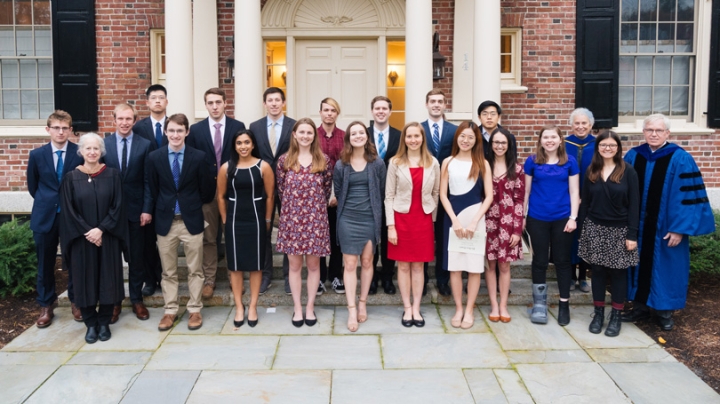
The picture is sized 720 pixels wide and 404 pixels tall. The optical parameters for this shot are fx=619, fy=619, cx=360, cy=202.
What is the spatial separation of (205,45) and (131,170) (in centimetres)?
403

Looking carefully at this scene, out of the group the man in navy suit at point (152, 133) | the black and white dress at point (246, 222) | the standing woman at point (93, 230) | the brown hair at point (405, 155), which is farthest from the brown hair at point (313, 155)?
the standing woman at point (93, 230)

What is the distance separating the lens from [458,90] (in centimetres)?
888

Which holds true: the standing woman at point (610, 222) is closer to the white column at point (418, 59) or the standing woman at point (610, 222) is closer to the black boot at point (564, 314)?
the black boot at point (564, 314)

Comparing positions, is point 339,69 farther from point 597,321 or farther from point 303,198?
point 597,321

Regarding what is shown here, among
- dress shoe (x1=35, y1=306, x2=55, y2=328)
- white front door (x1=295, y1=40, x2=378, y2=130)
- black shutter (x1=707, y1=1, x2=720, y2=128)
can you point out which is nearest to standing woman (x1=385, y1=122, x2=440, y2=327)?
dress shoe (x1=35, y1=306, x2=55, y2=328)

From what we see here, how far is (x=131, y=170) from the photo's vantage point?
524 cm

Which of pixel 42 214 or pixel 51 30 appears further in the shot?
pixel 51 30

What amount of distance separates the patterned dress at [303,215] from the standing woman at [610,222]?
7.23 ft

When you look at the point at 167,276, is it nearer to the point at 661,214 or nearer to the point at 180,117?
the point at 180,117

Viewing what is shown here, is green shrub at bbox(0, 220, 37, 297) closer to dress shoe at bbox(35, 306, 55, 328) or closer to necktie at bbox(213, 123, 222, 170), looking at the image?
dress shoe at bbox(35, 306, 55, 328)

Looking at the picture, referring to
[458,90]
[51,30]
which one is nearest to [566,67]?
[458,90]

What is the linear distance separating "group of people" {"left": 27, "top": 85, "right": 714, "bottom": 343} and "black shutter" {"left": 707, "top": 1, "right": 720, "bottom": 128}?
428cm

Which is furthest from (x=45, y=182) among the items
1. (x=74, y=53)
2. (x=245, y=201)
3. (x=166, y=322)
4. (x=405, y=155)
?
(x=74, y=53)

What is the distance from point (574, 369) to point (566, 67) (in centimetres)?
554
